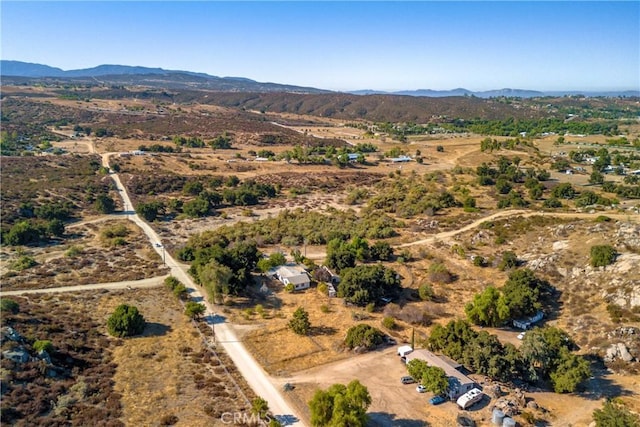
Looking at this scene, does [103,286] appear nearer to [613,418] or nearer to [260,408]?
[260,408]

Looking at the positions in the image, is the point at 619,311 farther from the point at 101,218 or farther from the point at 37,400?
the point at 101,218

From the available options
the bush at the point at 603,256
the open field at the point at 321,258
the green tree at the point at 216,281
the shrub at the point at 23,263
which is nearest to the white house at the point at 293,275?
the open field at the point at 321,258

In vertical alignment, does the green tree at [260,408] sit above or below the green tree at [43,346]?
below

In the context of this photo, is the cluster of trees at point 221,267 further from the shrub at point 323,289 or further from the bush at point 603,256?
the bush at point 603,256

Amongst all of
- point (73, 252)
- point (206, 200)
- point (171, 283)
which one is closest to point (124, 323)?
point (171, 283)

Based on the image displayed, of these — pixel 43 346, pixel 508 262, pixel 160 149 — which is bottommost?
pixel 43 346
